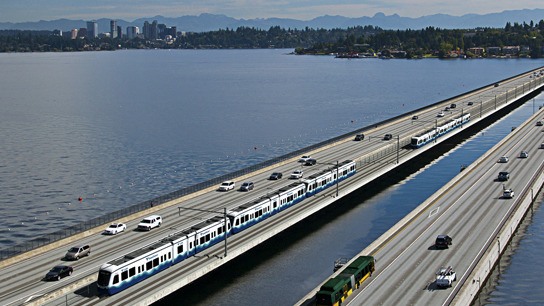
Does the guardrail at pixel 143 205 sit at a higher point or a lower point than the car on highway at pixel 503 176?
lower

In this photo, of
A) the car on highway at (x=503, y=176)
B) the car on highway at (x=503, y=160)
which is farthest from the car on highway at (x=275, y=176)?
the car on highway at (x=503, y=160)

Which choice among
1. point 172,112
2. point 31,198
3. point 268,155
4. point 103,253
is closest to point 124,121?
point 172,112

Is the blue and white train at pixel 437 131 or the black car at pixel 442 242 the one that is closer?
the black car at pixel 442 242

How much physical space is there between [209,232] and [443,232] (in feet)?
67.1

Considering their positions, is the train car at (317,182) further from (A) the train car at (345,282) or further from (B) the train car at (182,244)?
(A) the train car at (345,282)

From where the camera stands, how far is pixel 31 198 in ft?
288

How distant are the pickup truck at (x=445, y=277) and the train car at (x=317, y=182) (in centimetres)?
2691

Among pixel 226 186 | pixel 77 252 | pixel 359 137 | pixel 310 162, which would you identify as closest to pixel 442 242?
pixel 226 186

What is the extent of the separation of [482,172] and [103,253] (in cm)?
5233

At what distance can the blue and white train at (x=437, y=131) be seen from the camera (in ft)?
349

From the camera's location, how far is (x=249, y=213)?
62375 millimetres

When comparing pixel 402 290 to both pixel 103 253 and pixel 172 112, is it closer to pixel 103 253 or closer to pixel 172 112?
pixel 103 253

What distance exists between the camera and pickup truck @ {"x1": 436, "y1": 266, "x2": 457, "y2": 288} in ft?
155

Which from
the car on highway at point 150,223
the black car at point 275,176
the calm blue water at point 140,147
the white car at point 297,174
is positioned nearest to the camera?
the car on highway at point 150,223
